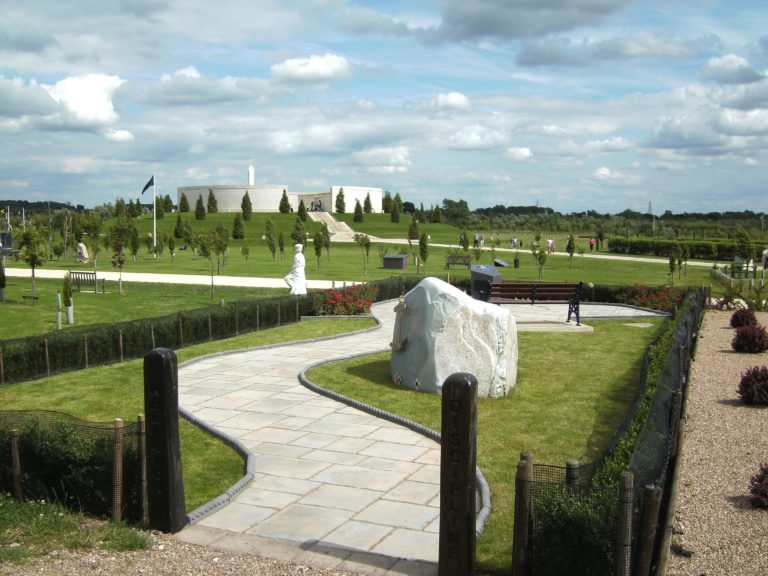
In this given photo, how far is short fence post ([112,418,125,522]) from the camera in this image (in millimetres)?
7094

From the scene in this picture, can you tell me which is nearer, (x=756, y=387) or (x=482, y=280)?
(x=756, y=387)

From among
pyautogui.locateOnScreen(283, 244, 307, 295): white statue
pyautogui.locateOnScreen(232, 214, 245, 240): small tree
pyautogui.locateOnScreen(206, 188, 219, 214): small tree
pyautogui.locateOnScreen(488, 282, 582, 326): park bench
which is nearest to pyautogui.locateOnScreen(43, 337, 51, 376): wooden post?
pyautogui.locateOnScreen(283, 244, 307, 295): white statue

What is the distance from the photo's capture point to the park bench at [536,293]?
21198mm

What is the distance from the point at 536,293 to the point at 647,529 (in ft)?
54.7

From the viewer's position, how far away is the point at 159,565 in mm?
6145

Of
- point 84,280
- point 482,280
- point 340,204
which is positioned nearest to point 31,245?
point 84,280

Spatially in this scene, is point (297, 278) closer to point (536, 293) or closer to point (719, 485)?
point (536, 293)

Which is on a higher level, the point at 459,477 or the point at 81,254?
the point at 81,254

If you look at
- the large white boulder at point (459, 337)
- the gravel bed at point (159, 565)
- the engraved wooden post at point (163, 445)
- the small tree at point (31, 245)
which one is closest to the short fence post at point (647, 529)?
the gravel bed at point (159, 565)

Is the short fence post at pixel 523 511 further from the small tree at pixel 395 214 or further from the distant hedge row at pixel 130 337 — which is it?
the small tree at pixel 395 214

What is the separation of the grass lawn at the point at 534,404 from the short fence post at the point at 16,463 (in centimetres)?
473

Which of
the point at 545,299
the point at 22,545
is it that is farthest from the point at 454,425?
the point at 545,299

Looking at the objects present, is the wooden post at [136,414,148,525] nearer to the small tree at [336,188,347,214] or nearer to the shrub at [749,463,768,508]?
the shrub at [749,463,768,508]

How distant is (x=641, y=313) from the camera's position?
24.1m
